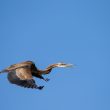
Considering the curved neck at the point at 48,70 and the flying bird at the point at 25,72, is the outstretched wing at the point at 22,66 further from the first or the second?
the curved neck at the point at 48,70

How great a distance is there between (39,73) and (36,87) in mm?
7530

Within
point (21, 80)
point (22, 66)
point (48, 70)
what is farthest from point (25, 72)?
point (48, 70)

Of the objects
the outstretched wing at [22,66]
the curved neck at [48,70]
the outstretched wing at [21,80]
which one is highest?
the curved neck at [48,70]

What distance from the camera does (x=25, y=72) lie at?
119 ft

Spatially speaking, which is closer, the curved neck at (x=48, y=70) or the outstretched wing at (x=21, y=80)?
the outstretched wing at (x=21, y=80)

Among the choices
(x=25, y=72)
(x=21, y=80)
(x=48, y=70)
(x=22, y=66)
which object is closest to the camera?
(x=21, y=80)

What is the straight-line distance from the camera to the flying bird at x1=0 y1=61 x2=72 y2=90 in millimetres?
33406

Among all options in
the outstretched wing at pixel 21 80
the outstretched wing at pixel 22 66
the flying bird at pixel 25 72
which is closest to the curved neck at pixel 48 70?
the flying bird at pixel 25 72


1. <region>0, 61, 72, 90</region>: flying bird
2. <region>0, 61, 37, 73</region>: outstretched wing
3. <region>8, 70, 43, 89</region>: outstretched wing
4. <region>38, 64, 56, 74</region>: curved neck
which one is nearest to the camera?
<region>8, 70, 43, 89</region>: outstretched wing

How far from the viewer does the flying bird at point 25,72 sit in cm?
3341

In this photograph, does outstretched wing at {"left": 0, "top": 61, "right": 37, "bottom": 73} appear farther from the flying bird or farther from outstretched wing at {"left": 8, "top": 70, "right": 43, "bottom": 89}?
outstretched wing at {"left": 8, "top": 70, "right": 43, "bottom": 89}

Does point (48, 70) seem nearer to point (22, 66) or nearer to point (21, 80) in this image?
point (22, 66)

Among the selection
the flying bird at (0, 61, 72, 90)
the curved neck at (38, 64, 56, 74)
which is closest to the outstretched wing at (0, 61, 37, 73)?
the flying bird at (0, 61, 72, 90)

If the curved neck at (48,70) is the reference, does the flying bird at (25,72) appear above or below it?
below
